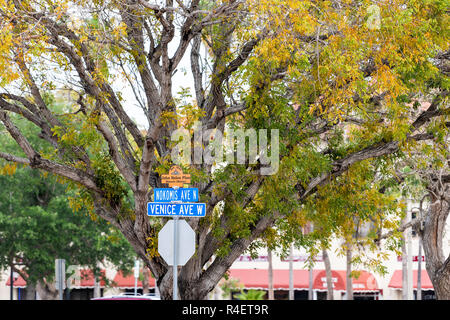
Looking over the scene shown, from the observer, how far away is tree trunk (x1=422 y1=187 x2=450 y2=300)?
62.2 ft

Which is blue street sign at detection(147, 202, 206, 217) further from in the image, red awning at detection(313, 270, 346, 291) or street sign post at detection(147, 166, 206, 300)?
red awning at detection(313, 270, 346, 291)

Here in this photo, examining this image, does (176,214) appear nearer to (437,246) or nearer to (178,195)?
(178,195)

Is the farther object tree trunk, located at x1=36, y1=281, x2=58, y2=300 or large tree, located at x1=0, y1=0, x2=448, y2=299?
tree trunk, located at x1=36, y1=281, x2=58, y2=300

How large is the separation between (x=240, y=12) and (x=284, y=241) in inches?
223

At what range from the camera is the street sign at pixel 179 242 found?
38.6 feet

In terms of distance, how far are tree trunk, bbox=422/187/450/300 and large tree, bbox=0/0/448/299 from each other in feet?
14.8

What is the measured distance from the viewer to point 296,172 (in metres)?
14.4

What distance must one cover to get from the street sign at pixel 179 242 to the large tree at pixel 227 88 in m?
1.91

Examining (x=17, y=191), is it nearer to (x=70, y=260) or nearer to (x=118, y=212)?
(x=70, y=260)

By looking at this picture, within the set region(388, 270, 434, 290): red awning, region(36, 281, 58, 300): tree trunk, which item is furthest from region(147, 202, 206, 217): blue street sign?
region(388, 270, 434, 290): red awning

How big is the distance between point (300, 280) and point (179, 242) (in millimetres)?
26048

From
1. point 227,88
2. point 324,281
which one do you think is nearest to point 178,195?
point 227,88
